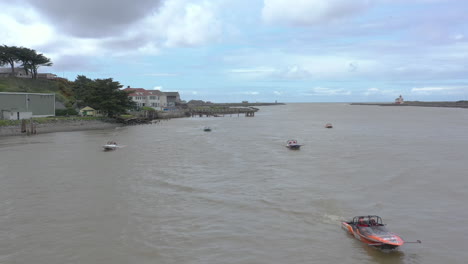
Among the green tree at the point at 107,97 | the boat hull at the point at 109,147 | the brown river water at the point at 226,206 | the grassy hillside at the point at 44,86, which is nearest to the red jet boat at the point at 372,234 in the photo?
the brown river water at the point at 226,206

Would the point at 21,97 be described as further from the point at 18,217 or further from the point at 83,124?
the point at 18,217

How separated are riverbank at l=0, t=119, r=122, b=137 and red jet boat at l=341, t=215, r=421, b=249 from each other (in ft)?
157

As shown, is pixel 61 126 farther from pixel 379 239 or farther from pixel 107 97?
pixel 379 239

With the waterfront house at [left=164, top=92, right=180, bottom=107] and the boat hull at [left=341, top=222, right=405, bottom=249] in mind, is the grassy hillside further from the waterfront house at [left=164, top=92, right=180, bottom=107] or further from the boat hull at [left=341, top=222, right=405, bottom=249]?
the boat hull at [left=341, top=222, right=405, bottom=249]

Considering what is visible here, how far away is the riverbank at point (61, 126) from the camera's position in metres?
46.6

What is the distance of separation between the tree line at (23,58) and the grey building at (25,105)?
3123cm

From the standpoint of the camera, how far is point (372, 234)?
12.4 meters

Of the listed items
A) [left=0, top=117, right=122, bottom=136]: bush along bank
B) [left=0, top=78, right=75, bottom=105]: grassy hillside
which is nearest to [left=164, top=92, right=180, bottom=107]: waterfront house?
[left=0, top=78, right=75, bottom=105]: grassy hillside

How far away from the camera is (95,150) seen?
3500cm

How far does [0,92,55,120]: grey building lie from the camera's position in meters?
50.0

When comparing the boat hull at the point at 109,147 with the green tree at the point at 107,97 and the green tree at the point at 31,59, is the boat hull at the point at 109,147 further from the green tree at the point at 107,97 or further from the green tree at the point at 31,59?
the green tree at the point at 31,59

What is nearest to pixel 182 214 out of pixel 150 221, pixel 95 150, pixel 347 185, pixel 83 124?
pixel 150 221

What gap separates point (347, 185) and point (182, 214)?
10598mm

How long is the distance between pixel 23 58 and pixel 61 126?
39.6 meters
